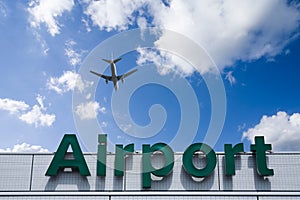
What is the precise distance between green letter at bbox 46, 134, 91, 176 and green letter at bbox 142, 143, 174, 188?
366 cm

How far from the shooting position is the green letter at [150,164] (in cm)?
2278

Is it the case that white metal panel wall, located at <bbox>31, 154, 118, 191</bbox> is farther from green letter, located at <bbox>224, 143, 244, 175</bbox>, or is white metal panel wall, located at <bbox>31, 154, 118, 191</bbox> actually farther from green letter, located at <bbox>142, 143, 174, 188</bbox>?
green letter, located at <bbox>224, 143, 244, 175</bbox>

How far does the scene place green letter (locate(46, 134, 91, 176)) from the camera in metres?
22.9

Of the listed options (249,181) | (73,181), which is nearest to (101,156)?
(73,181)

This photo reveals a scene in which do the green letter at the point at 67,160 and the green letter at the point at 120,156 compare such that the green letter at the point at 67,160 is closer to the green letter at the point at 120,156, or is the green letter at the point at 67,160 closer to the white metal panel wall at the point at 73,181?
the white metal panel wall at the point at 73,181

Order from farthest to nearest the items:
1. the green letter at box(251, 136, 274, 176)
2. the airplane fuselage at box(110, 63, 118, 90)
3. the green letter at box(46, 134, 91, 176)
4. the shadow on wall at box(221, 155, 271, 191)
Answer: the airplane fuselage at box(110, 63, 118, 90) < the green letter at box(46, 134, 91, 176) < the shadow on wall at box(221, 155, 271, 191) < the green letter at box(251, 136, 274, 176)

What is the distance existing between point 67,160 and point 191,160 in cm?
803

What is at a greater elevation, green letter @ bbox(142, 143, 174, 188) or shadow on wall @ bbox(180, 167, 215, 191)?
green letter @ bbox(142, 143, 174, 188)

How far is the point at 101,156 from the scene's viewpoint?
23484mm

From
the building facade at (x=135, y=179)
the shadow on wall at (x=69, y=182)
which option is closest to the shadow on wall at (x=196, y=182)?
the building facade at (x=135, y=179)

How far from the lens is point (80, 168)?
75.3 feet

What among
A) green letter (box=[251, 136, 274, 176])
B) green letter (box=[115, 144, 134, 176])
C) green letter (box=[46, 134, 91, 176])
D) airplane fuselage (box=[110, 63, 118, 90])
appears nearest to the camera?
green letter (box=[251, 136, 274, 176])

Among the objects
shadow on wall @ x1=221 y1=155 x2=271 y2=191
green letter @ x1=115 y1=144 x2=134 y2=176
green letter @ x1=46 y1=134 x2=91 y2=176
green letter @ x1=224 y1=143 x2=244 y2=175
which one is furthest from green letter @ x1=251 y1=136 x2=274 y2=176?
green letter @ x1=46 y1=134 x2=91 y2=176

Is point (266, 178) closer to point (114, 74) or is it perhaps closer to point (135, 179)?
point (135, 179)
